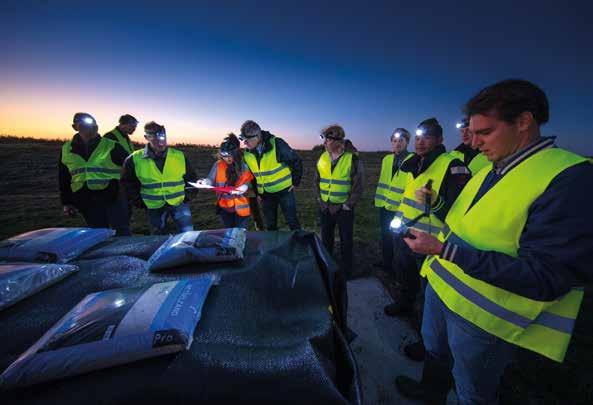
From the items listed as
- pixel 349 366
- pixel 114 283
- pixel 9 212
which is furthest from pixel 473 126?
pixel 9 212

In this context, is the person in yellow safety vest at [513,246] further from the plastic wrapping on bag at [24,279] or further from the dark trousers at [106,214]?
the dark trousers at [106,214]

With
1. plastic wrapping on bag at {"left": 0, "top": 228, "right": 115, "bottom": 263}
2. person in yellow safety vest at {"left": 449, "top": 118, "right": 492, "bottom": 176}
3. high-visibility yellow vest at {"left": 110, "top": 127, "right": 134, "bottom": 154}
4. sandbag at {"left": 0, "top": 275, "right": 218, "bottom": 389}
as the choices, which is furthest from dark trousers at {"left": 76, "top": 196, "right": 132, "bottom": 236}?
person in yellow safety vest at {"left": 449, "top": 118, "right": 492, "bottom": 176}

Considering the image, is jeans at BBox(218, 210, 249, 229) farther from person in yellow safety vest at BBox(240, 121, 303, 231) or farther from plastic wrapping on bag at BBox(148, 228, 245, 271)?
plastic wrapping on bag at BBox(148, 228, 245, 271)

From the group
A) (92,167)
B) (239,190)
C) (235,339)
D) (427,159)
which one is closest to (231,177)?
(239,190)

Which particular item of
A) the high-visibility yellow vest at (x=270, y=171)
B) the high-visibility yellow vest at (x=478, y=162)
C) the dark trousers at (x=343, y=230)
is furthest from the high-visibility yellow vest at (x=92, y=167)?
the high-visibility yellow vest at (x=478, y=162)

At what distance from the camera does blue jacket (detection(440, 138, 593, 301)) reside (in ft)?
3.41

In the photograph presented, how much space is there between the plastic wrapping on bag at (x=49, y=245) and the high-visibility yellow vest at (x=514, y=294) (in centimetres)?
309

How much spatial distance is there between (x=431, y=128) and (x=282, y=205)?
2.66m

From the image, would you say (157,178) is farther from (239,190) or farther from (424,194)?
(424,194)

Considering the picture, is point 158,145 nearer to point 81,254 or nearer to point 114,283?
point 81,254

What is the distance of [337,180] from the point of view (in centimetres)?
393

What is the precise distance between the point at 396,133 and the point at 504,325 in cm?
374

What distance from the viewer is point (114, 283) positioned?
1.74 metres

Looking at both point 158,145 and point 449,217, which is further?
point 158,145
